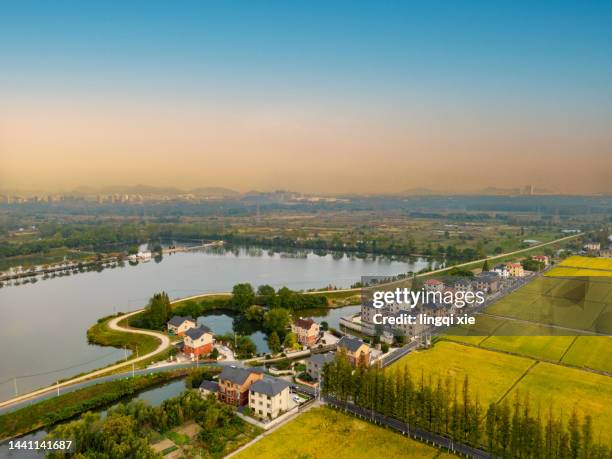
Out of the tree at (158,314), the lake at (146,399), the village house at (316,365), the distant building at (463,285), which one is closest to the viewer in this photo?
the lake at (146,399)

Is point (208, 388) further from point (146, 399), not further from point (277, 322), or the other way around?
point (277, 322)

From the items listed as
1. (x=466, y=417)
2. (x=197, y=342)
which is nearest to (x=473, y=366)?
(x=466, y=417)

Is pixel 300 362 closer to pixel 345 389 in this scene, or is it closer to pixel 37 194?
pixel 345 389

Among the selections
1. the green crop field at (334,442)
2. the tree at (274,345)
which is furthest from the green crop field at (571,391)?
the tree at (274,345)

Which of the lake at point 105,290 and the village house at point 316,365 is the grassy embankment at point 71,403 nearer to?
the lake at point 105,290

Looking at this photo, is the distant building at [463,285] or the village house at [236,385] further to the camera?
the distant building at [463,285]

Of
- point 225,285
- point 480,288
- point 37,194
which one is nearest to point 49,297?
point 225,285

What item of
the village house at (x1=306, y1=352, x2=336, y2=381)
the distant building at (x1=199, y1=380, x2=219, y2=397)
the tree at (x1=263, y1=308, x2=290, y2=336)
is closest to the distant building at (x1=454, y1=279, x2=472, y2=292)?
the tree at (x1=263, y1=308, x2=290, y2=336)

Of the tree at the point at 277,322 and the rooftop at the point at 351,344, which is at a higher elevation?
the rooftop at the point at 351,344
